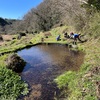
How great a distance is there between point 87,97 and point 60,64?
8167 millimetres

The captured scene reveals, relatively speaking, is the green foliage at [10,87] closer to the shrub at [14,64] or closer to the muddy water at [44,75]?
the muddy water at [44,75]

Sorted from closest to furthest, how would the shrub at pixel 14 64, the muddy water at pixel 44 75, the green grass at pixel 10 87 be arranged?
the green grass at pixel 10 87, the muddy water at pixel 44 75, the shrub at pixel 14 64

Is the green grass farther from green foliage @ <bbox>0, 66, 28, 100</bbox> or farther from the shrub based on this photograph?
the shrub

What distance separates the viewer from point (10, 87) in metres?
11.4

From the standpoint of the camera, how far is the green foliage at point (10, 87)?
411 inches

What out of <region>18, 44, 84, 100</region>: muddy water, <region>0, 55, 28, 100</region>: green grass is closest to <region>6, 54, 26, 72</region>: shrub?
<region>18, 44, 84, 100</region>: muddy water

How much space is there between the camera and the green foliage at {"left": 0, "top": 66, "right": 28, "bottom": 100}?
10.4 metres

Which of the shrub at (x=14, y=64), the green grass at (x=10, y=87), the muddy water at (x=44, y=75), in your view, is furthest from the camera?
the shrub at (x=14, y=64)

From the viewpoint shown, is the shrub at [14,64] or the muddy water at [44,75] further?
the shrub at [14,64]

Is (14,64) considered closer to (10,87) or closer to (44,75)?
(44,75)

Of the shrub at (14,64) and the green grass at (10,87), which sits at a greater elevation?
the shrub at (14,64)

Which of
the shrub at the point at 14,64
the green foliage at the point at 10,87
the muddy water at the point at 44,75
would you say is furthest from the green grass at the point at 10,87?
the shrub at the point at 14,64

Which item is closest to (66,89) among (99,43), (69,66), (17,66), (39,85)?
(39,85)

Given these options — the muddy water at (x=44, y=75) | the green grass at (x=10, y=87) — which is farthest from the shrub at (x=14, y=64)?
the green grass at (x=10, y=87)
